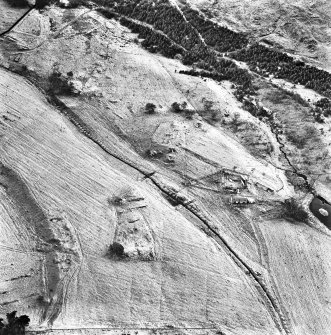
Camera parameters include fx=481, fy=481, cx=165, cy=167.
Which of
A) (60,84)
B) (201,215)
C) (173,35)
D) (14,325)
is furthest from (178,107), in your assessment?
(14,325)

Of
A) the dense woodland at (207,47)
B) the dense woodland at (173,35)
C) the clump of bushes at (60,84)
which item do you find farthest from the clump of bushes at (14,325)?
the dense woodland at (173,35)

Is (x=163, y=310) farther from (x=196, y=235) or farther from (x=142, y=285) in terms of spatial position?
(x=196, y=235)

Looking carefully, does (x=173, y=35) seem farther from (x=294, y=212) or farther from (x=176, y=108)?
(x=294, y=212)

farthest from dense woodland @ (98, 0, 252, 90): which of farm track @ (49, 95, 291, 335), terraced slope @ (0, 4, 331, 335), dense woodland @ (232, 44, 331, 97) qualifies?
farm track @ (49, 95, 291, 335)

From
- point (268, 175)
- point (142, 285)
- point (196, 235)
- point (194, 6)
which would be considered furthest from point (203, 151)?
point (194, 6)

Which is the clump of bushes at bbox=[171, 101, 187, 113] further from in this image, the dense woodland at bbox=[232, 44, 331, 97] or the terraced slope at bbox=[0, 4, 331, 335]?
the dense woodland at bbox=[232, 44, 331, 97]
